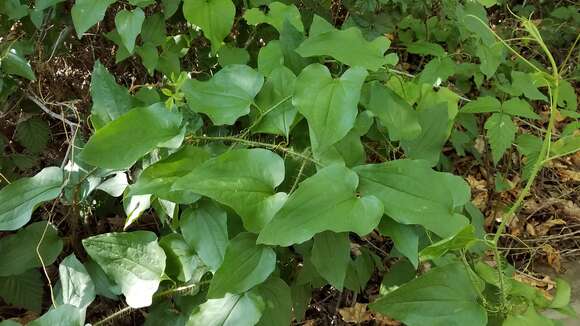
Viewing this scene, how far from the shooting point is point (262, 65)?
1.21 m

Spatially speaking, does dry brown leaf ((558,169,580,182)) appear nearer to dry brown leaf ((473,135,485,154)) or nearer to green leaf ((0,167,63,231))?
dry brown leaf ((473,135,485,154))

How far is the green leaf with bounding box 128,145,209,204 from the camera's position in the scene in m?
0.99

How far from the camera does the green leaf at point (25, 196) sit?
114 centimetres

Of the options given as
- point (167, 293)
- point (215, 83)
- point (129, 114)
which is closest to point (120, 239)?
point (167, 293)

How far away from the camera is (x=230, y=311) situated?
39.2 inches

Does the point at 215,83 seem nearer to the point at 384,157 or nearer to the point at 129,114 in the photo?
the point at 129,114

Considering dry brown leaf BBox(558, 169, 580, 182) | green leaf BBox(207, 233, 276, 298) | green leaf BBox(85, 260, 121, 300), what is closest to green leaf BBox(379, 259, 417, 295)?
green leaf BBox(207, 233, 276, 298)

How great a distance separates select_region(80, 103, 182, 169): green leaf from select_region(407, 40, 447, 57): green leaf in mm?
978

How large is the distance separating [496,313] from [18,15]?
127 centimetres

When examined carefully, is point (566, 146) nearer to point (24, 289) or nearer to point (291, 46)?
point (291, 46)

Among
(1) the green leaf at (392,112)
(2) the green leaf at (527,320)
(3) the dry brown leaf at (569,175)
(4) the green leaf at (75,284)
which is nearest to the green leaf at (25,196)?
(4) the green leaf at (75,284)

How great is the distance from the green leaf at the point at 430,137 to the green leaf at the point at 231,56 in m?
0.48

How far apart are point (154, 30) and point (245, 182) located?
721 mm

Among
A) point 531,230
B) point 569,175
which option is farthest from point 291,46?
point 569,175
